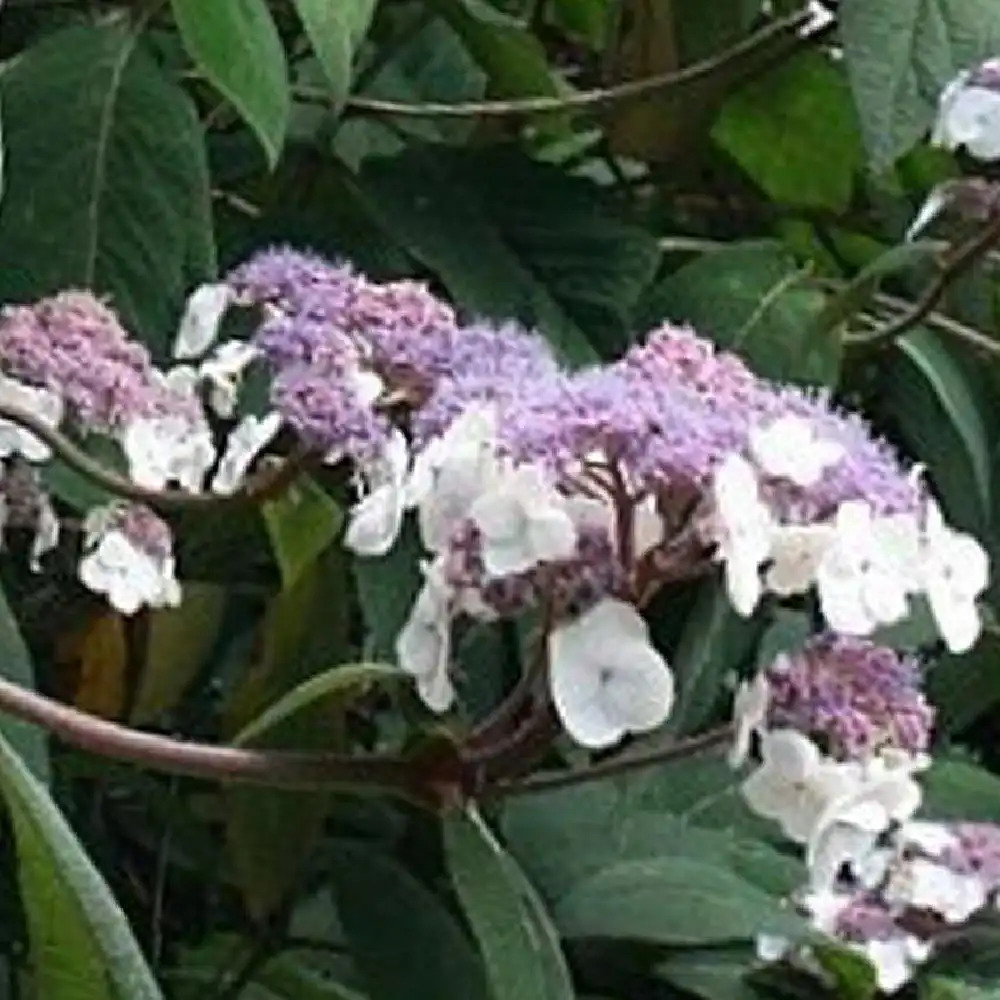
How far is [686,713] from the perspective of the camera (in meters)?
0.97

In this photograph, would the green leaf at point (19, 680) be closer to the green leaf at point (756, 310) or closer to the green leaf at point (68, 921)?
the green leaf at point (68, 921)

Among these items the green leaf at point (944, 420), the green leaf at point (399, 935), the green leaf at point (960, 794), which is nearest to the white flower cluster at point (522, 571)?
the green leaf at point (399, 935)

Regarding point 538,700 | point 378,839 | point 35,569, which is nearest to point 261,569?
point 378,839

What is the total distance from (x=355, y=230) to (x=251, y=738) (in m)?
0.37

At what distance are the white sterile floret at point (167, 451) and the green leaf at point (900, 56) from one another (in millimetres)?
222

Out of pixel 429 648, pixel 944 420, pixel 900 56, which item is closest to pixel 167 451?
pixel 429 648

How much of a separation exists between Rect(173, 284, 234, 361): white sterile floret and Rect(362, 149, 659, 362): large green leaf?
0.74 ft

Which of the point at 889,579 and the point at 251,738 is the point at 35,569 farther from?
the point at 889,579

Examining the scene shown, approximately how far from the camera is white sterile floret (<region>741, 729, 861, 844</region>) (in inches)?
28.8

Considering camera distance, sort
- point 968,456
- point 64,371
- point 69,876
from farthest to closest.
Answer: point 968,456 < point 64,371 < point 69,876

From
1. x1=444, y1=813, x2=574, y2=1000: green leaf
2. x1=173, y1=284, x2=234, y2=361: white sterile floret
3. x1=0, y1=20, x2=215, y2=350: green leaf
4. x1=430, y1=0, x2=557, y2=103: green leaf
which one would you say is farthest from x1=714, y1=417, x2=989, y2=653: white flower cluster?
x1=430, y1=0, x2=557, y2=103: green leaf

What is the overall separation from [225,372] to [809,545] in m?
0.20

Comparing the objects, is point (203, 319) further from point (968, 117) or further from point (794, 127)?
point (794, 127)

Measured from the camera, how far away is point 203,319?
891 millimetres
